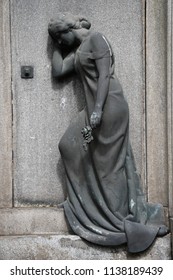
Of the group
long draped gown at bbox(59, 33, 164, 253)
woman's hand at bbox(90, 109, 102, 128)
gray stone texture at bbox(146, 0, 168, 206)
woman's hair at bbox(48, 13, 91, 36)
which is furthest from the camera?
gray stone texture at bbox(146, 0, 168, 206)

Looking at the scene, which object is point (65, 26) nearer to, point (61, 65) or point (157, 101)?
point (61, 65)

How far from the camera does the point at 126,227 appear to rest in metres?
7.58

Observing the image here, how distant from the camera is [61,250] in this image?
7.69 m

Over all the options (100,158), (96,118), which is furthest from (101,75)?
(100,158)

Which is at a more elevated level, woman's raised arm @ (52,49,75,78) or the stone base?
woman's raised arm @ (52,49,75,78)

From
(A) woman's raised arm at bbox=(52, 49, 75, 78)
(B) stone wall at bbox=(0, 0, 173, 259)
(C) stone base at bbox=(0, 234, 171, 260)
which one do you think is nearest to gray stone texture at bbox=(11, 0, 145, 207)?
(B) stone wall at bbox=(0, 0, 173, 259)

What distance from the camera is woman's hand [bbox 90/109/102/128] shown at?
7.51 meters

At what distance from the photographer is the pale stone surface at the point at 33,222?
7.81 metres

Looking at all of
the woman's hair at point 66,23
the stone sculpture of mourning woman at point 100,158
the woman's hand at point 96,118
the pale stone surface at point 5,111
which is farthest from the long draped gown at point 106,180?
the pale stone surface at point 5,111

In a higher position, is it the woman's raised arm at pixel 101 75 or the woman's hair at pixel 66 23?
the woman's hair at pixel 66 23

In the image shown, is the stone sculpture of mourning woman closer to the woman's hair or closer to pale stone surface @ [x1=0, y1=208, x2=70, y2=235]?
the woman's hair

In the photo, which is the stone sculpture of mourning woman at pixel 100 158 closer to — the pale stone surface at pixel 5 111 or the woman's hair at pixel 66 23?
the woman's hair at pixel 66 23

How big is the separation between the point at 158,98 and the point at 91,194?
3.48 ft

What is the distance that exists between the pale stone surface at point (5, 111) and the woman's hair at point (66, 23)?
42 cm
